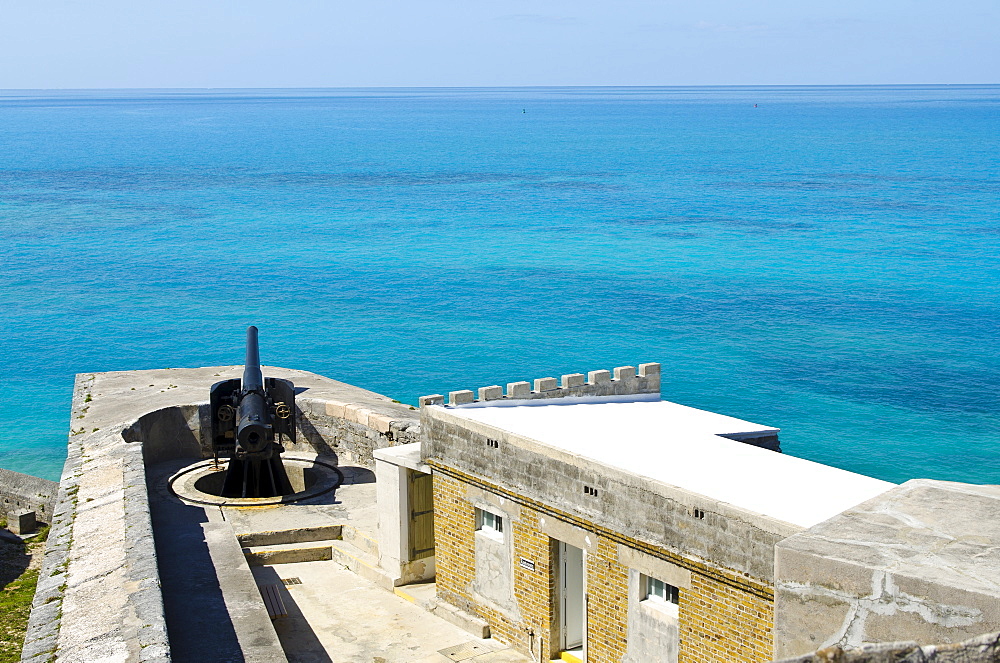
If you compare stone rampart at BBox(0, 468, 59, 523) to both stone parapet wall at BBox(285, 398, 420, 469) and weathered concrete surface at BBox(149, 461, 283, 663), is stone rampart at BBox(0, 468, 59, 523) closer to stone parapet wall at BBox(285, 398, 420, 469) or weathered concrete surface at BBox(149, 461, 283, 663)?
weathered concrete surface at BBox(149, 461, 283, 663)

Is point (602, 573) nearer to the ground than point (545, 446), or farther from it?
nearer to the ground

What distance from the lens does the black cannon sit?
82.1 feet

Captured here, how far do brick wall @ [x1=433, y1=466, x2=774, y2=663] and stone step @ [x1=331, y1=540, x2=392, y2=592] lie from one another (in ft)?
6.17

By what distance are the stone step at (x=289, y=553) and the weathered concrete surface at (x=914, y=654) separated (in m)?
18.0

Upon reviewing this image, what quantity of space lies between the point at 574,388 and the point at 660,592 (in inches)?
275

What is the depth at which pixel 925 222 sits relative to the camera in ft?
309

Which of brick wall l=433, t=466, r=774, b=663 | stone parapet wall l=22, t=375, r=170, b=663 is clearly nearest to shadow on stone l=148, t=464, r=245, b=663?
stone parapet wall l=22, t=375, r=170, b=663

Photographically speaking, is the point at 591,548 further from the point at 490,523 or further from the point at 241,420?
the point at 241,420

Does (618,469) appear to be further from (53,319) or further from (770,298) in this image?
(53,319)

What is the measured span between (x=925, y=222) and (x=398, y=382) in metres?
55.6

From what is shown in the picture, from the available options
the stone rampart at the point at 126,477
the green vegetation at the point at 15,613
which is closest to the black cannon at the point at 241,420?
the stone rampart at the point at 126,477

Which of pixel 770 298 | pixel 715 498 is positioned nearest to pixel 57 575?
pixel 715 498

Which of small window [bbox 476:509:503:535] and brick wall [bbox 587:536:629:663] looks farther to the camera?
small window [bbox 476:509:503:535]

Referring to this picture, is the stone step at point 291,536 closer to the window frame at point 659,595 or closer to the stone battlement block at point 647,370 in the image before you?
the stone battlement block at point 647,370
